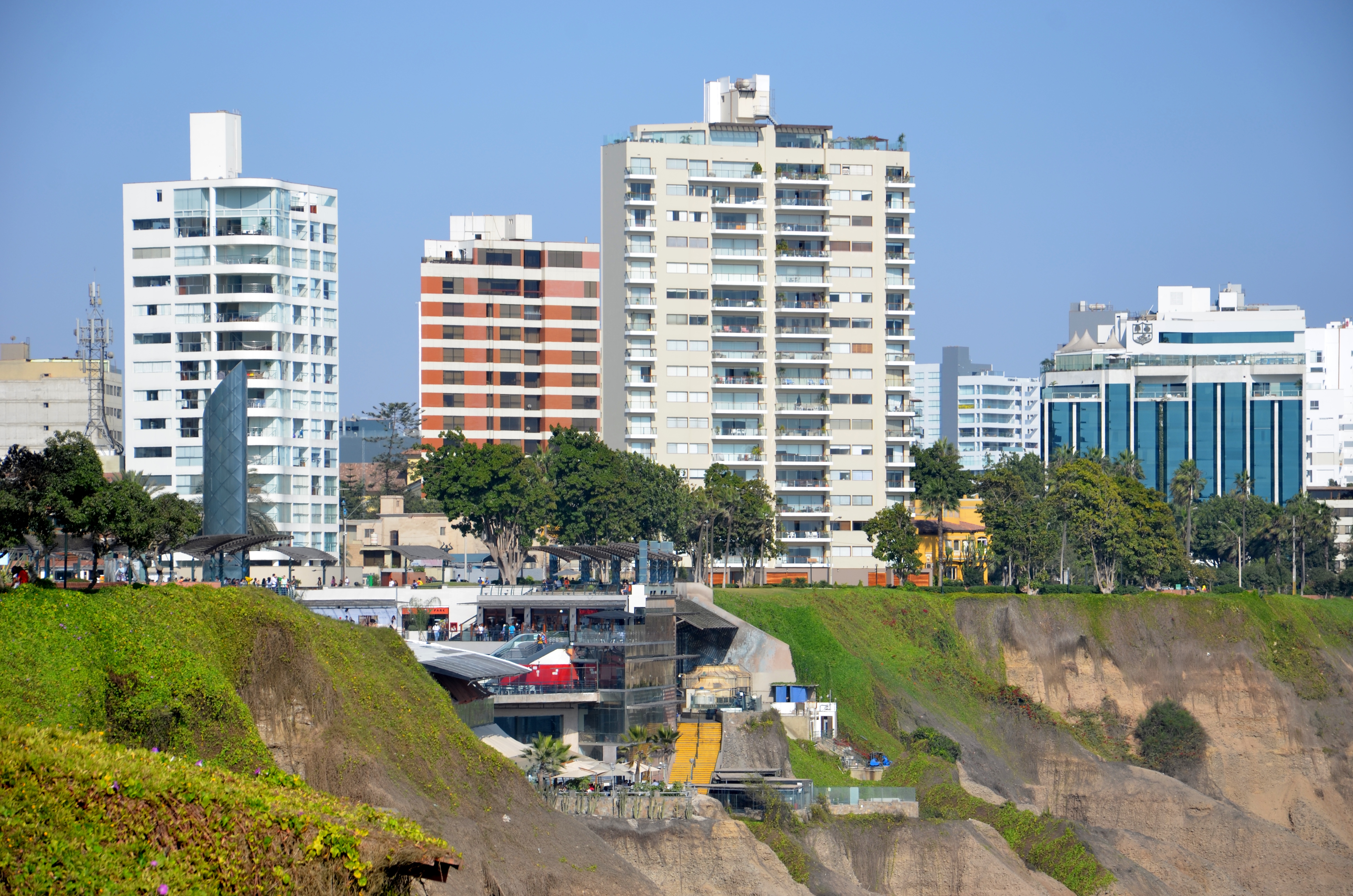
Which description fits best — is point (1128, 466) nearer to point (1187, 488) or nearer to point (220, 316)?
point (1187, 488)

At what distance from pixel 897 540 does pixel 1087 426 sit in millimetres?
82160

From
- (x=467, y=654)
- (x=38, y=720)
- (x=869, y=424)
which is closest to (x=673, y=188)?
(x=869, y=424)

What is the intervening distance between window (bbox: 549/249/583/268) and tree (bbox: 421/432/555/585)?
38507 millimetres

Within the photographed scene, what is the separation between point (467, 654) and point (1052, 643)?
5611cm

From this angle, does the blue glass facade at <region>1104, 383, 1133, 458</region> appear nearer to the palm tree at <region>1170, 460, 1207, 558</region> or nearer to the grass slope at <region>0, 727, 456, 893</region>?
the palm tree at <region>1170, 460, 1207, 558</region>

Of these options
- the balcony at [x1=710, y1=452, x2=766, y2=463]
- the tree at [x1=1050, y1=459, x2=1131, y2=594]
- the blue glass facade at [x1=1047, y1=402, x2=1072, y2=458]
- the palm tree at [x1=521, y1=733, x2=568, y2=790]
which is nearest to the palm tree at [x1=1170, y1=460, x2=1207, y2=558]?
the blue glass facade at [x1=1047, y1=402, x2=1072, y2=458]

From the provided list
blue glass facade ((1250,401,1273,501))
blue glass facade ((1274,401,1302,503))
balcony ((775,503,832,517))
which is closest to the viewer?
balcony ((775,503,832,517))

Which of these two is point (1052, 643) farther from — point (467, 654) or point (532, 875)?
point (532, 875)

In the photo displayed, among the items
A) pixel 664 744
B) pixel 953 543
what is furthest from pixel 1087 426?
pixel 664 744

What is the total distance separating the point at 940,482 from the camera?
387ft

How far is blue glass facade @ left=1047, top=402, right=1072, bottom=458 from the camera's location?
184375 mm

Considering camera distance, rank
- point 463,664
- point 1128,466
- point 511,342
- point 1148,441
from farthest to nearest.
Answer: point 1148,441 < point 1128,466 < point 511,342 < point 463,664

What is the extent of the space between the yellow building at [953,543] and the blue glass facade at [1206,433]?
37777 mm

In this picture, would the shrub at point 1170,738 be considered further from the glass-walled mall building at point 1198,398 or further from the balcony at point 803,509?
the glass-walled mall building at point 1198,398
